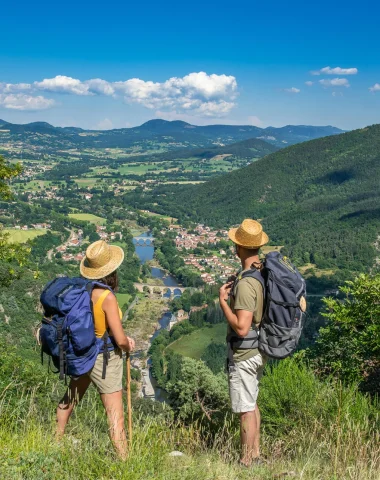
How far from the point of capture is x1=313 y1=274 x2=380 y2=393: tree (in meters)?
5.27

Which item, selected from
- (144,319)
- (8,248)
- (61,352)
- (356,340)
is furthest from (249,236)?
(144,319)

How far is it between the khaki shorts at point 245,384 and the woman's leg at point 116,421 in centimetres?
71

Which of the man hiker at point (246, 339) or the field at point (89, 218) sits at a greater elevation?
the man hiker at point (246, 339)

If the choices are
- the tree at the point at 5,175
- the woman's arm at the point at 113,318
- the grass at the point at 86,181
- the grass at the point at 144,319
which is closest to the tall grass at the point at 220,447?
the woman's arm at the point at 113,318

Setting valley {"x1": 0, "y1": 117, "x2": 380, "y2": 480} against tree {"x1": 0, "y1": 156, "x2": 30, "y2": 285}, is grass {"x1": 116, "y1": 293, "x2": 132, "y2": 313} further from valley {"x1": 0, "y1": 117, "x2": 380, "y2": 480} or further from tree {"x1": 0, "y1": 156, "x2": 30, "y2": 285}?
tree {"x1": 0, "y1": 156, "x2": 30, "y2": 285}

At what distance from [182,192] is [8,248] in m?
115

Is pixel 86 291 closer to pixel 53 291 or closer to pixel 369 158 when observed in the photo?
pixel 53 291

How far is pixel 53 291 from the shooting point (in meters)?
2.62

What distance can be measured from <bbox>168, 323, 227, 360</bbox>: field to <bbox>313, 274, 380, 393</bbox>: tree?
83.5 ft

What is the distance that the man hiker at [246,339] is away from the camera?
8.88 ft

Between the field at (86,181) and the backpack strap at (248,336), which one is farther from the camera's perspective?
the field at (86,181)

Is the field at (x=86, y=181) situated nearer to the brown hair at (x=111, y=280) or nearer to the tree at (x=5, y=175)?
the tree at (x=5, y=175)

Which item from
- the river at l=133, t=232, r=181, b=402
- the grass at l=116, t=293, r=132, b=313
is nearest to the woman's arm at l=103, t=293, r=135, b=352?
the river at l=133, t=232, r=181, b=402

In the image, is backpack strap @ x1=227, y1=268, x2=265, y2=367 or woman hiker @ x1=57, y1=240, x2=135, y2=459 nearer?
woman hiker @ x1=57, y1=240, x2=135, y2=459
